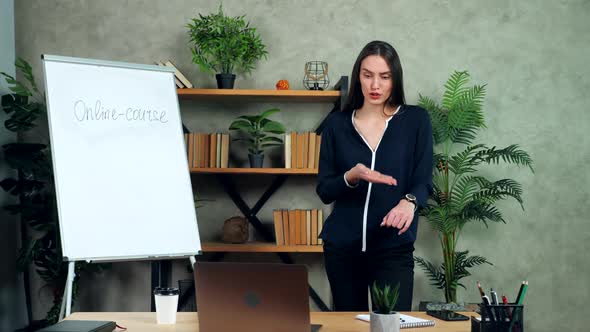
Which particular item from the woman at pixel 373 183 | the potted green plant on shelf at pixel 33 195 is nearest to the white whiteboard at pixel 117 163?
the potted green plant on shelf at pixel 33 195

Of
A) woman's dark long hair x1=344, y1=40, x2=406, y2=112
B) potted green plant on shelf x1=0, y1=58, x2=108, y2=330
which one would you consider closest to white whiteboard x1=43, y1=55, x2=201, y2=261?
potted green plant on shelf x1=0, y1=58, x2=108, y2=330

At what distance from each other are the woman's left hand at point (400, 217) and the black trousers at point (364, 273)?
5.2 inches

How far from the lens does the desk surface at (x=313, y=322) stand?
67.6 inches

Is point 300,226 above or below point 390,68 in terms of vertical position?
below

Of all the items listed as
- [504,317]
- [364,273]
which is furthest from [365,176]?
[504,317]

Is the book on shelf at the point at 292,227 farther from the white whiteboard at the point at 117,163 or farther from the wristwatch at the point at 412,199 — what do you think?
the wristwatch at the point at 412,199

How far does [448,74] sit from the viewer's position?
14.0 ft

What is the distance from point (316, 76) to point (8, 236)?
2.32 meters

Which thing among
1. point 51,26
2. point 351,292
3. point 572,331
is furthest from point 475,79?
point 51,26

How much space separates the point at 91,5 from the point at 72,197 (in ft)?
6.14

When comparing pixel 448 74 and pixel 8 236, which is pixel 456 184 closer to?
pixel 448 74

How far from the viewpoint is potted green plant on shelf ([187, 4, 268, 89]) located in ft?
12.8

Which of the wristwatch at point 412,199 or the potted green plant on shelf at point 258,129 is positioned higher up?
the potted green plant on shelf at point 258,129

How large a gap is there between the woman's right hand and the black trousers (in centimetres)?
25
